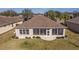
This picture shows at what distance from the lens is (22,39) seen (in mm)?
10531

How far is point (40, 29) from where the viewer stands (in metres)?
10.7

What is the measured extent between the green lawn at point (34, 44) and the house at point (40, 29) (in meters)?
0.33

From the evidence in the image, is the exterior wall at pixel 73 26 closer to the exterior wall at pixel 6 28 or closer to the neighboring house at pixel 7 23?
the neighboring house at pixel 7 23

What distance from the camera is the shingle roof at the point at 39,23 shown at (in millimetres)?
10570

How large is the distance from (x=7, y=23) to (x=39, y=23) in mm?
1712

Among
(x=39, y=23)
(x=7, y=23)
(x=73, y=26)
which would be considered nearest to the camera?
(x=73, y=26)

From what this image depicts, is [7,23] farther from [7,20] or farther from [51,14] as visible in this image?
[51,14]

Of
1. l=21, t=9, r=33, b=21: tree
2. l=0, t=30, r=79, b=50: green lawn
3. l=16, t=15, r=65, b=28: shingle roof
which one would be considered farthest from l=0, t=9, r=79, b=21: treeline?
l=0, t=30, r=79, b=50: green lawn

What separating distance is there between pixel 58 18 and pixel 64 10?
0.55 metres

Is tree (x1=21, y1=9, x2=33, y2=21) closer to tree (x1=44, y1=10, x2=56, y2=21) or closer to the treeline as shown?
the treeline

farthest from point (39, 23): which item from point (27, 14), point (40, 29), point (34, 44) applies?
point (34, 44)

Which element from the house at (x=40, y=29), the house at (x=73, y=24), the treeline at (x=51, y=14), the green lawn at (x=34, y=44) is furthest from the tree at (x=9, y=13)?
the house at (x=73, y=24)
